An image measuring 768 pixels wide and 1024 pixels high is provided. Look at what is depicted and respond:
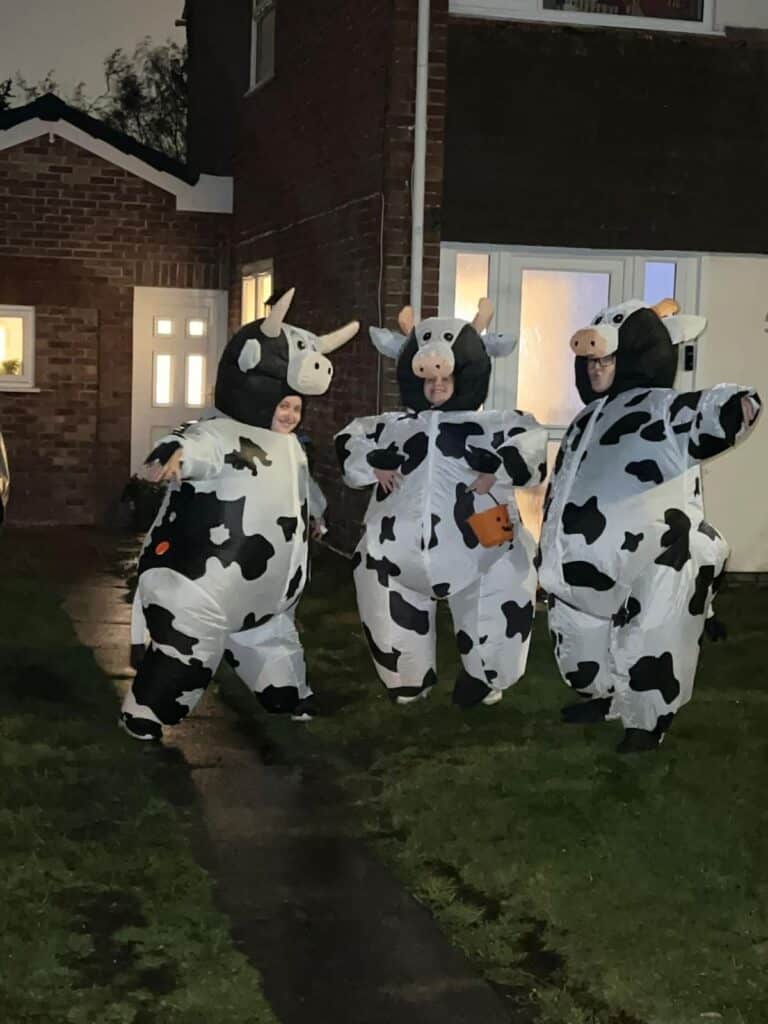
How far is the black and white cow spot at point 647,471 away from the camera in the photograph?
603 cm

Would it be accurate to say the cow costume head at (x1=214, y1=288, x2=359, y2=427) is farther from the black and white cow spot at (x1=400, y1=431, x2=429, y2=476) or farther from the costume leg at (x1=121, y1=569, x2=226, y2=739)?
the costume leg at (x1=121, y1=569, x2=226, y2=739)

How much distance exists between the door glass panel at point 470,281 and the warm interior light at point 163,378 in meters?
4.31

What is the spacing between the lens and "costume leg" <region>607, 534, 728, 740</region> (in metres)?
5.93

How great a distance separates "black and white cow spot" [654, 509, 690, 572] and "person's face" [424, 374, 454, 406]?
1192 millimetres

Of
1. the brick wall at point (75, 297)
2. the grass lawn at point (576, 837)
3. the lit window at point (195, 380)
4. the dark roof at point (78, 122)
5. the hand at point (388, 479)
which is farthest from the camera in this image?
the lit window at point (195, 380)

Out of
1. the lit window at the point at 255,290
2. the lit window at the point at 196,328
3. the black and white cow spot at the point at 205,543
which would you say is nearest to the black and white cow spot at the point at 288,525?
the black and white cow spot at the point at 205,543

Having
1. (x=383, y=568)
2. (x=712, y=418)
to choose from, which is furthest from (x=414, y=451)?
(x=712, y=418)

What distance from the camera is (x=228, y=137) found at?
15.0 meters

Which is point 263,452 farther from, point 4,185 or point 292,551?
point 4,185

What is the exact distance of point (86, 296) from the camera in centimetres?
1360

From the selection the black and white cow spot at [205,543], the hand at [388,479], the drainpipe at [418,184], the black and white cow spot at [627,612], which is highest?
the drainpipe at [418,184]

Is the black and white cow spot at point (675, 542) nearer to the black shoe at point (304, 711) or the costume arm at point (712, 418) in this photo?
the costume arm at point (712, 418)

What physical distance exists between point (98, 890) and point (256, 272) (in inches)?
380

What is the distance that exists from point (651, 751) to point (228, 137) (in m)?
10.5
